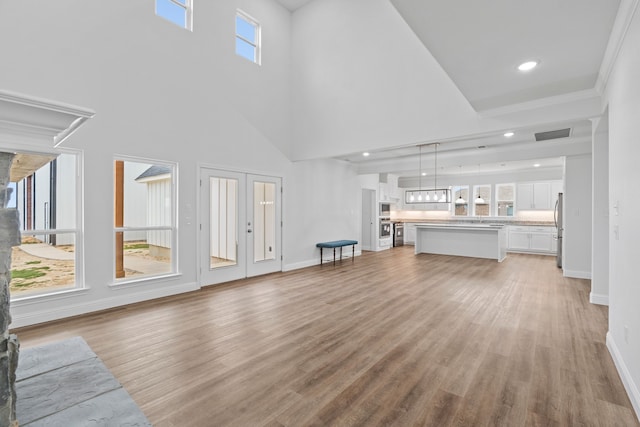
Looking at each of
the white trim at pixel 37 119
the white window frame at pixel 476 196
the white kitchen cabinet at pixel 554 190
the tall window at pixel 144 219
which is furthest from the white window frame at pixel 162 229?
the white kitchen cabinet at pixel 554 190

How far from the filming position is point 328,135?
19.9 ft

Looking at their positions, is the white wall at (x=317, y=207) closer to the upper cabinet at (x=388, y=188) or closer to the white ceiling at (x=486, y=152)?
the white ceiling at (x=486, y=152)

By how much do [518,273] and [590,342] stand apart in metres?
3.67

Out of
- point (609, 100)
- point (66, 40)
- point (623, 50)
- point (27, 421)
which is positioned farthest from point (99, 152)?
point (609, 100)

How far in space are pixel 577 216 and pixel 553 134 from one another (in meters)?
1.78

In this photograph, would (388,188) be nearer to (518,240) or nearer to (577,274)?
(518,240)

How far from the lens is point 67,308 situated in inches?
148

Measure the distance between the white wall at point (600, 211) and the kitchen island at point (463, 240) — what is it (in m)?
3.62

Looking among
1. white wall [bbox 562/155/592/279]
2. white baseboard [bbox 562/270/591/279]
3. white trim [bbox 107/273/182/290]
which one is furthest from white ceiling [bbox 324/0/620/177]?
white trim [bbox 107/273/182/290]

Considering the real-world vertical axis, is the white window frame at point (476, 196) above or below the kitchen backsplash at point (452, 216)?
above

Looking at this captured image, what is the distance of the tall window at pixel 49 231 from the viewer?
12.0ft

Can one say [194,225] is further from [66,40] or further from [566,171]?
[566,171]

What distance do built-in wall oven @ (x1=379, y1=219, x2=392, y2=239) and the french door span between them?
463cm

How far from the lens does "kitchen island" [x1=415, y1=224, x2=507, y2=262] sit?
8.08m
